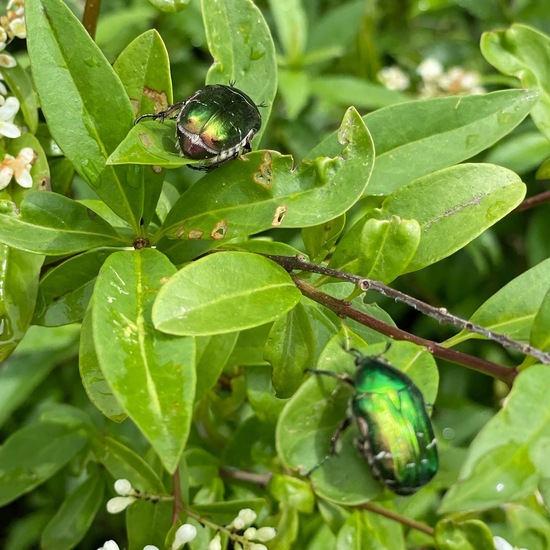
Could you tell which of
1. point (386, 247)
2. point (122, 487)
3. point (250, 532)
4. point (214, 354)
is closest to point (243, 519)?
point (250, 532)

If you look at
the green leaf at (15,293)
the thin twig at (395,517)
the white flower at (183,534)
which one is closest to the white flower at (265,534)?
the white flower at (183,534)

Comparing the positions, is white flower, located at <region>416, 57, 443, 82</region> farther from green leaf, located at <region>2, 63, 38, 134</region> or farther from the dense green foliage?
green leaf, located at <region>2, 63, 38, 134</region>

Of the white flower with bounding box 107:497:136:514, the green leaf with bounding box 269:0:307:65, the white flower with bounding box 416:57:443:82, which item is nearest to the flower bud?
the white flower with bounding box 107:497:136:514

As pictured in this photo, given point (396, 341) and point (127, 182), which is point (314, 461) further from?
point (127, 182)

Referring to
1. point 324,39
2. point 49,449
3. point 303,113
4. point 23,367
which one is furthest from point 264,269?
point 324,39

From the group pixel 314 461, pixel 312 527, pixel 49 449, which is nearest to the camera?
pixel 314 461

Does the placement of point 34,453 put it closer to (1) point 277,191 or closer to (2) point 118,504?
(2) point 118,504
